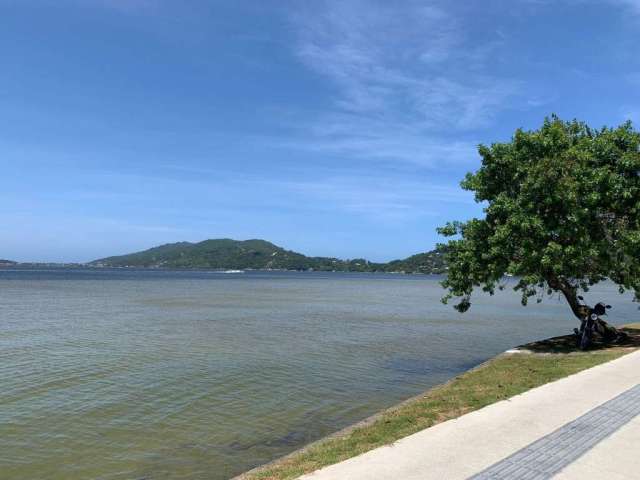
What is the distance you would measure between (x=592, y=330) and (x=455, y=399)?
Answer: 9995mm

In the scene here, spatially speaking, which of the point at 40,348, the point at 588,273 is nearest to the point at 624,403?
the point at 588,273

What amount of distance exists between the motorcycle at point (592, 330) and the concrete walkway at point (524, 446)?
26.8 feet

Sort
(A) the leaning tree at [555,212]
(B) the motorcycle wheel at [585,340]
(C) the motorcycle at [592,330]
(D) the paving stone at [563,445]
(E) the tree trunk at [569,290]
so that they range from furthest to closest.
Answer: (E) the tree trunk at [569,290]
(C) the motorcycle at [592,330]
(B) the motorcycle wheel at [585,340]
(A) the leaning tree at [555,212]
(D) the paving stone at [563,445]

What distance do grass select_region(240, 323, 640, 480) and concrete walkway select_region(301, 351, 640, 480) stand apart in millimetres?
703

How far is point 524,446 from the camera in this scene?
753 centimetres

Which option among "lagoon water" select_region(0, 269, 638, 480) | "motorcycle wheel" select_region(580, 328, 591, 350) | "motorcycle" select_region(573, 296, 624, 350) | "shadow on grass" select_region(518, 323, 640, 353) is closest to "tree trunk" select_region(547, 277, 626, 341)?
"motorcycle" select_region(573, 296, 624, 350)

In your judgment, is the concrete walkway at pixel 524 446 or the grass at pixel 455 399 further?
the grass at pixel 455 399

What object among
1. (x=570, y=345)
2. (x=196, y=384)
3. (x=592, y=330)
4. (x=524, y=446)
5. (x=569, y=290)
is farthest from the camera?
(x=569, y=290)

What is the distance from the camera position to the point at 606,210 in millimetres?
18391

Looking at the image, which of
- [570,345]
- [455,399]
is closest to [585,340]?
[570,345]

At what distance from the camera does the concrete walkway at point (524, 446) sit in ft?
21.6

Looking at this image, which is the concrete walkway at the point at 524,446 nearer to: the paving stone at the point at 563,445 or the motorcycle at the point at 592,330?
the paving stone at the point at 563,445

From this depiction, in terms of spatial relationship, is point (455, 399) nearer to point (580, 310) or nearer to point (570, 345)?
point (570, 345)

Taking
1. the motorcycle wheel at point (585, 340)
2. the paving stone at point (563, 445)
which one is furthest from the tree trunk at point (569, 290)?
the paving stone at point (563, 445)
